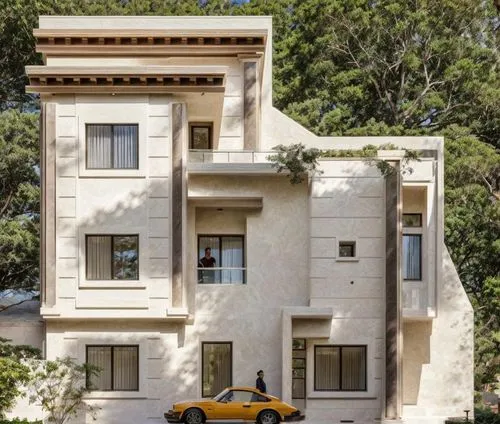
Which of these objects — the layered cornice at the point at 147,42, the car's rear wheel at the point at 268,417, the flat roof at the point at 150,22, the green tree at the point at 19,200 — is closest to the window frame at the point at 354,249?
the car's rear wheel at the point at 268,417

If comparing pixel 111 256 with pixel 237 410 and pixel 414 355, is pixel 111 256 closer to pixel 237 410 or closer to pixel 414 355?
pixel 237 410

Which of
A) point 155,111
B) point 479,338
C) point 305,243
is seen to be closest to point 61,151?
point 155,111

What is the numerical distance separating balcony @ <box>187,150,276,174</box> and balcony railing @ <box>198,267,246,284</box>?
298 cm

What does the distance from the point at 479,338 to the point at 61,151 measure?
2172 cm

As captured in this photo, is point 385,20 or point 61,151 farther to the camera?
point 385,20

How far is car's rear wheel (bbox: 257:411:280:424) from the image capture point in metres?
28.5

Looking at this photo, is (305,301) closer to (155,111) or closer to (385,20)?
(155,111)

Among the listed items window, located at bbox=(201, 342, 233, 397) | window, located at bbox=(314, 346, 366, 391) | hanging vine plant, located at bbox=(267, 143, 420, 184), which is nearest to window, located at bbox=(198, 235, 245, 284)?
window, located at bbox=(201, 342, 233, 397)

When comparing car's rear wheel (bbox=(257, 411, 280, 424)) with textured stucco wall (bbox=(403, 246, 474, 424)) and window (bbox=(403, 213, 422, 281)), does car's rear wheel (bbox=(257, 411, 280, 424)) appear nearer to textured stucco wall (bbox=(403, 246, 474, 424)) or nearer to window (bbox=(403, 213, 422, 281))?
textured stucco wall (bbox=(403, 246, 474, 424))

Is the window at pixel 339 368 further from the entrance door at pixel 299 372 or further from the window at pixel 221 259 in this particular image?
the window at pixel 221 259

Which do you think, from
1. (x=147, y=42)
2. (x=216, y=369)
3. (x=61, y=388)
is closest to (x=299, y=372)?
(x=216, y=369)

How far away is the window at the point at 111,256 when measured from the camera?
3005 cm

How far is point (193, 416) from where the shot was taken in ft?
93.2

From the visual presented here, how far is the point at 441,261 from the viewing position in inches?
1248
